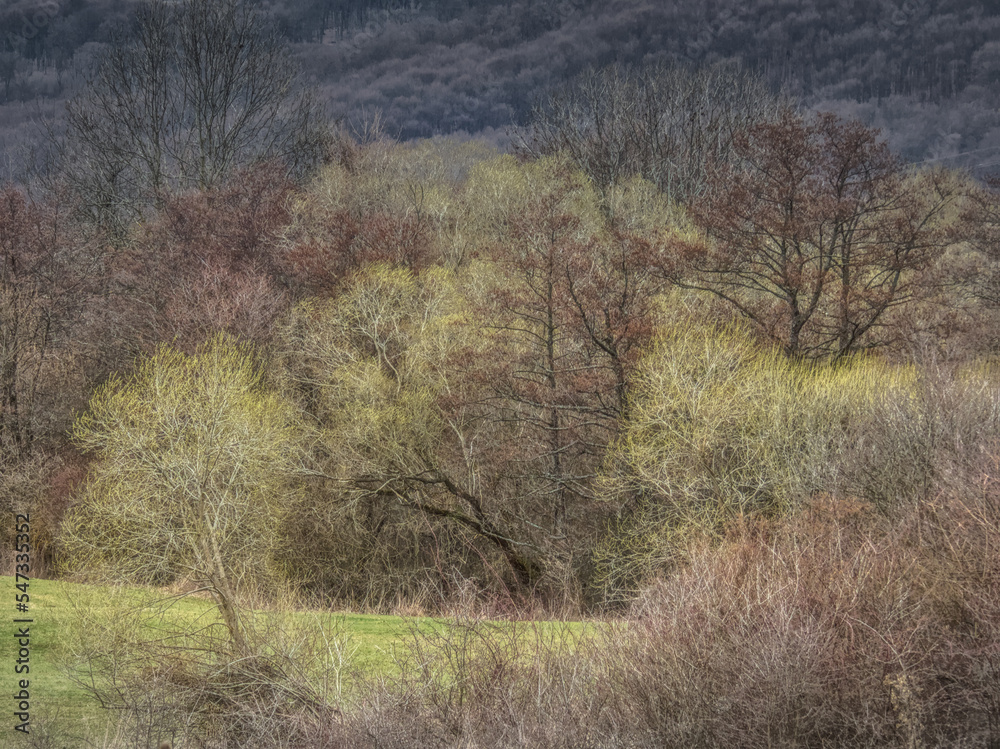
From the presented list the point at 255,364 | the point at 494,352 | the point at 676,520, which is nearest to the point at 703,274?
the point at 494,352

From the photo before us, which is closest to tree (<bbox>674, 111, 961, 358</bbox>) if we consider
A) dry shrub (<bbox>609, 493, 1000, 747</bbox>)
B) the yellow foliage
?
dry shrub (<bbox>609, 493, 1000, 747</bbox>)

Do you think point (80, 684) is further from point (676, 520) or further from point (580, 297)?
point (580, 297)

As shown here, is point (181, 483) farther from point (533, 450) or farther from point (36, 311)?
point (36, 311)

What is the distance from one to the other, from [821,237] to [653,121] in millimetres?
28709

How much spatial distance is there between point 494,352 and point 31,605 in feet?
59.4

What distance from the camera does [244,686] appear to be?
16203 millimetres

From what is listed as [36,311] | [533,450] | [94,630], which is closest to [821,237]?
[533,450]

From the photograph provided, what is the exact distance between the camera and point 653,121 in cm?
5850

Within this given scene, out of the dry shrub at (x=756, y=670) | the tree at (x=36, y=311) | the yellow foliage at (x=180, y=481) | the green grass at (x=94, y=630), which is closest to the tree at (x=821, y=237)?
the dry shrub at (x=756, y=670)

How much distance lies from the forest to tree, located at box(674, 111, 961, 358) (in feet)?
0.57

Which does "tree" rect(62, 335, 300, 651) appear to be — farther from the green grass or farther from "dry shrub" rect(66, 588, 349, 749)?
"dry shrub" rect(66, 588, 349, 749)

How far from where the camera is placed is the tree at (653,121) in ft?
182

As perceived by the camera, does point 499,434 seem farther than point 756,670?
Yes

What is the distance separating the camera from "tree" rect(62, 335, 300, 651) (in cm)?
2308
